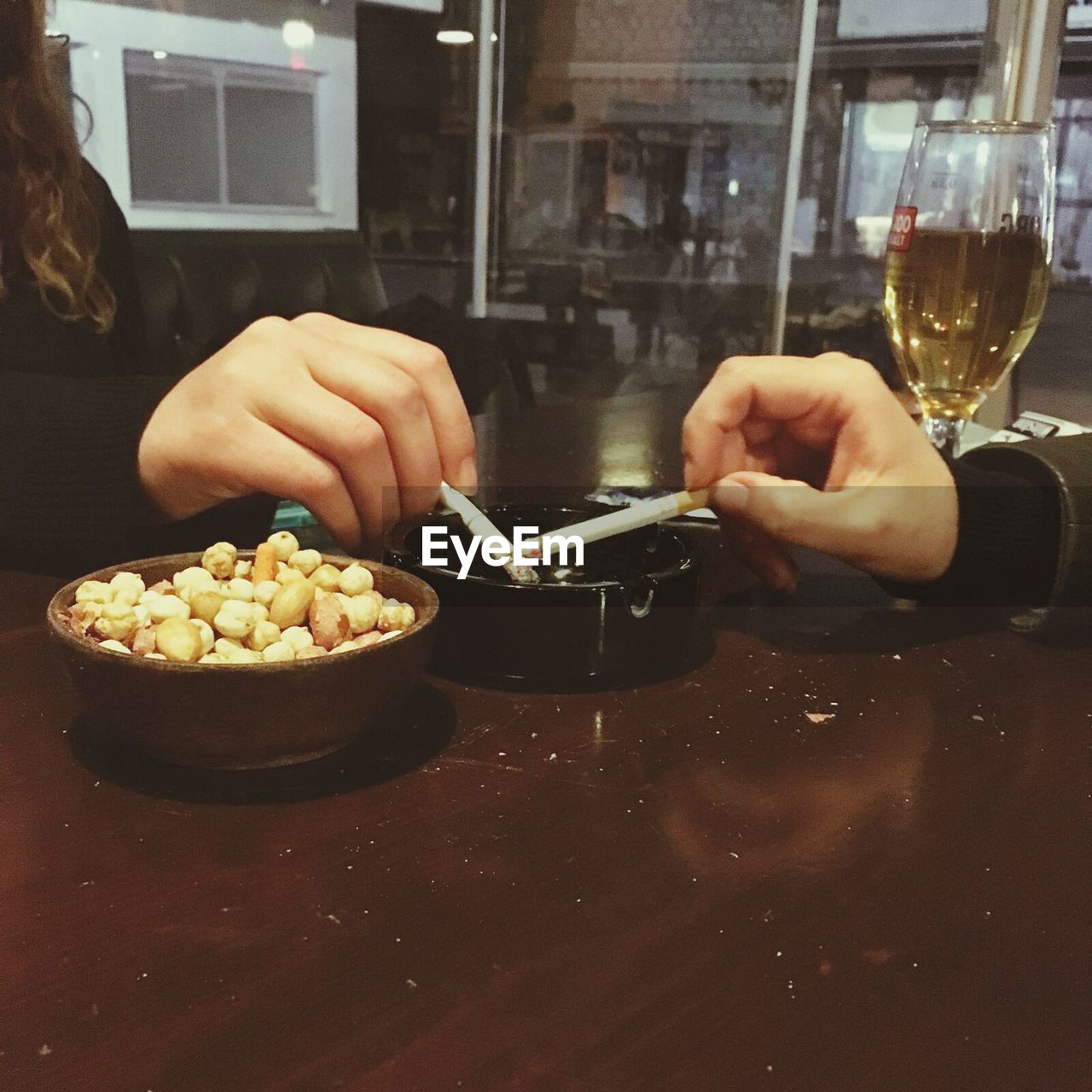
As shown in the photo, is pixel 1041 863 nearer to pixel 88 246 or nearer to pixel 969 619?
pixel 969 619

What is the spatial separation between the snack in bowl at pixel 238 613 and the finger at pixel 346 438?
9cm

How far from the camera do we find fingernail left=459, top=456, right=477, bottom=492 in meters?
0.65

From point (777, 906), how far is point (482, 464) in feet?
2.16

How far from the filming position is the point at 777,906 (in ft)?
1.13

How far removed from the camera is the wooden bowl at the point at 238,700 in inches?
15.1

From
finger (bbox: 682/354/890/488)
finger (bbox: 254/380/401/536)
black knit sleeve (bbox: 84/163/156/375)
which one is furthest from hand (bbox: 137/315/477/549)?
black knit sleeve (bbox: 84/163/156/375)

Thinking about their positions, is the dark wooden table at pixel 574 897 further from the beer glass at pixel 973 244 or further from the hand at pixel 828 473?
the beer glass at pixel 973 244

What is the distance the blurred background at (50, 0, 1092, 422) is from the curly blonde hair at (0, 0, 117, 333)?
203cm

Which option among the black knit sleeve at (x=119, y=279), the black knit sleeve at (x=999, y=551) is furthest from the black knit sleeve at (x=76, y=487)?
the black knit sleeve at (x=119, y=279)

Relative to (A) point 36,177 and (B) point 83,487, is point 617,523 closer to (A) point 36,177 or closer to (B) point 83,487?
(B) point 83,487

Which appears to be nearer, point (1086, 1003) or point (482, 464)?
point (1086, 1003)

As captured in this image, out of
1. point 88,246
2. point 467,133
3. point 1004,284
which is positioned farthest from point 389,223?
point 1004,284

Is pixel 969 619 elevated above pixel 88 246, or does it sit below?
below
